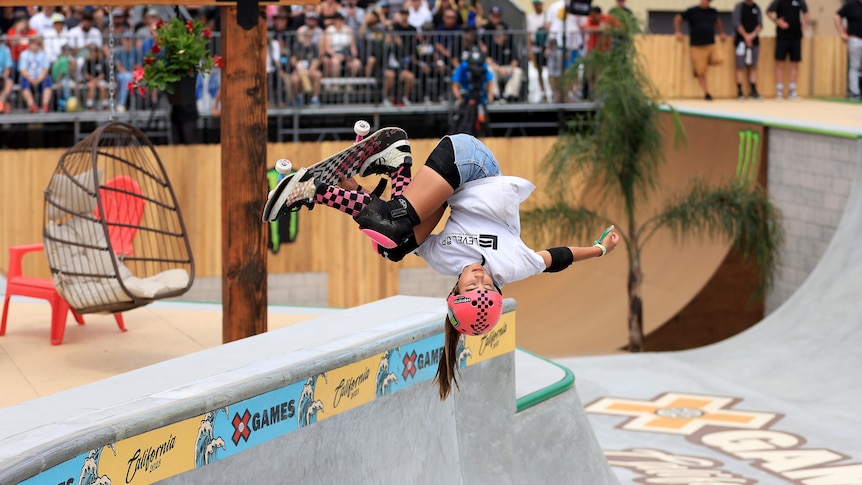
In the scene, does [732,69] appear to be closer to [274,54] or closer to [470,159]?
[274,54]

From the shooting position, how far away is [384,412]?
6.66 meters

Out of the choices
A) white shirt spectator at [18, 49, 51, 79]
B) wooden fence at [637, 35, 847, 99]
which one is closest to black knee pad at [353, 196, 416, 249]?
white shirt spectator at [18, 49, 51, 79]

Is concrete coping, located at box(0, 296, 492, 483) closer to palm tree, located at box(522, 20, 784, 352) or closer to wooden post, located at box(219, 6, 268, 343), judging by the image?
wooden post, located at box(219, 6, 268, 343)

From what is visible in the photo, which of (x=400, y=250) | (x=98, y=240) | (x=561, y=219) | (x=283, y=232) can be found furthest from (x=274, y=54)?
(x=400, y=250)

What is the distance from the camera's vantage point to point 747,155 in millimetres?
15945

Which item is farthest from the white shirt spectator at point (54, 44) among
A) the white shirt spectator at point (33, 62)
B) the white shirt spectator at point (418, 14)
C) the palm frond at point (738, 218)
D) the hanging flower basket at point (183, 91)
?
the palm frond at point (738, 218)

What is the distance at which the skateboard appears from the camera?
5020 millimetres

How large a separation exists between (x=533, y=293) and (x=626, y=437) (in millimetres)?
6636

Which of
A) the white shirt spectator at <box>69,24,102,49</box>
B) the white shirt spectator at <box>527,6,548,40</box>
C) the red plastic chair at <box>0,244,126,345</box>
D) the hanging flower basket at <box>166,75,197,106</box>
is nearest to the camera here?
the red plastic chair at <box>0,244,126,345</box>

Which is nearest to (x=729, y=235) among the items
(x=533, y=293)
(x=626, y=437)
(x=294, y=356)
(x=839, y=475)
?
(x=533, y=293)

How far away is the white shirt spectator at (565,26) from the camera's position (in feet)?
57.2

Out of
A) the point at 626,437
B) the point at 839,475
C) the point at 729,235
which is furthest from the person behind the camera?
the point at 729,235

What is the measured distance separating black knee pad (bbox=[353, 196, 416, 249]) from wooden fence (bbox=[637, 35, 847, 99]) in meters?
14.9

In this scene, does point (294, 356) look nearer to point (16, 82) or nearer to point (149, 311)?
point (149, 311)
